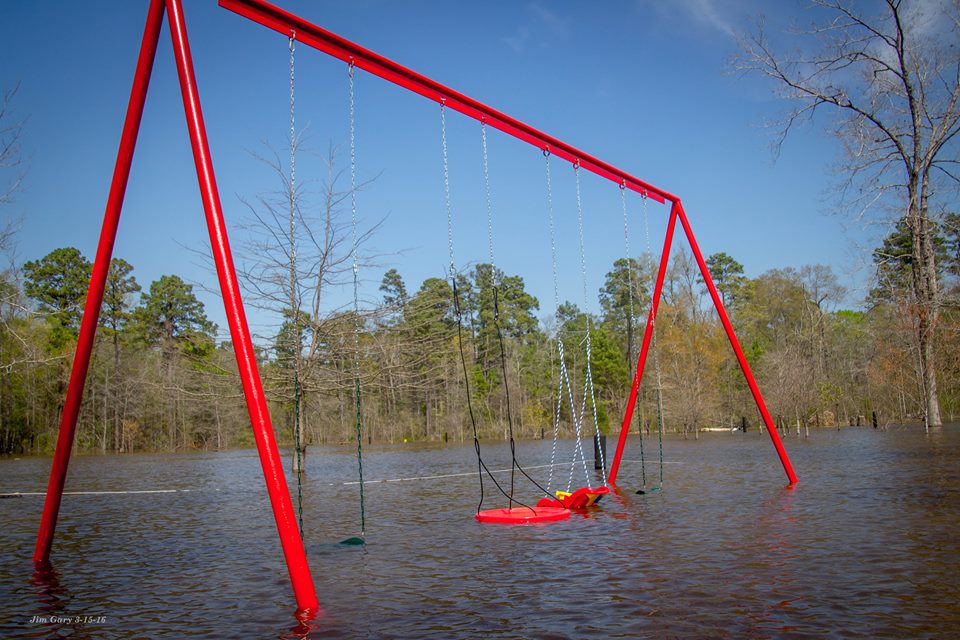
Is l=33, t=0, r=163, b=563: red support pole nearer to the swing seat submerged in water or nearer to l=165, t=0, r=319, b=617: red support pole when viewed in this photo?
l=165, t=0, r=319, b=617: red support pole

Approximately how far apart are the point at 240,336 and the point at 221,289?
391 mm

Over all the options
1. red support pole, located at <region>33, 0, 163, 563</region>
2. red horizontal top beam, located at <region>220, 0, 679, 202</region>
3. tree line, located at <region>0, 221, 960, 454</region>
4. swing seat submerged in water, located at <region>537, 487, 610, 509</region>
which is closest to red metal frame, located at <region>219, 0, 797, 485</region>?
Answer: red horizontal top beam, located at <region>220, 0, 679, 202</region>

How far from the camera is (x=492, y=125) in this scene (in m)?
9.34

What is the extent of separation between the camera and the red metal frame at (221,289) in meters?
5.14

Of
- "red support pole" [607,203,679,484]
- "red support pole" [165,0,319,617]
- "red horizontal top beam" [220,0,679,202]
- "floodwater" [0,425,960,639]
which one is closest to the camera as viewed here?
"floodwater" [0,425,960,639]

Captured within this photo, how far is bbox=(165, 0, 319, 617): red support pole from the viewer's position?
5.12 metres

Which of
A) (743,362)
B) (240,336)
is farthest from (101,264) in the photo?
(743,362)

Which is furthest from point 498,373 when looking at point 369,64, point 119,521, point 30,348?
point 369,64

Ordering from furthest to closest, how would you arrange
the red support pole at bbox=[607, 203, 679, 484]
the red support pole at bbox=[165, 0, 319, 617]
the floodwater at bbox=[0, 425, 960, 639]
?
the red support pole at bbox=[607, 203, 679, 484]
the red support pole at bbox=[165, 0, 319, 617]
the floodwater at bbox=[0, 425, 960, 639]

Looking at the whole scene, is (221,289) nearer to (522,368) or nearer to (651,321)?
(651,321)

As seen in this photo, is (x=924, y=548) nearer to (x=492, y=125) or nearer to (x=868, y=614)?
(x=868, y=614)

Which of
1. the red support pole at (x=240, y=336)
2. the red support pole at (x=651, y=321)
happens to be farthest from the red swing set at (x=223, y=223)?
the red support pole at (x=651, y=321)

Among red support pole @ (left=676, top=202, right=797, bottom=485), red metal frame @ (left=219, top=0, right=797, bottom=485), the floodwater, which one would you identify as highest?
red metal frame @ (left=219, top=0, right=797, bottom=485)

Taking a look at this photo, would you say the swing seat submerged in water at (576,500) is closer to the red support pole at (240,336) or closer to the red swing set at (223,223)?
the red swing set at (223,223)
